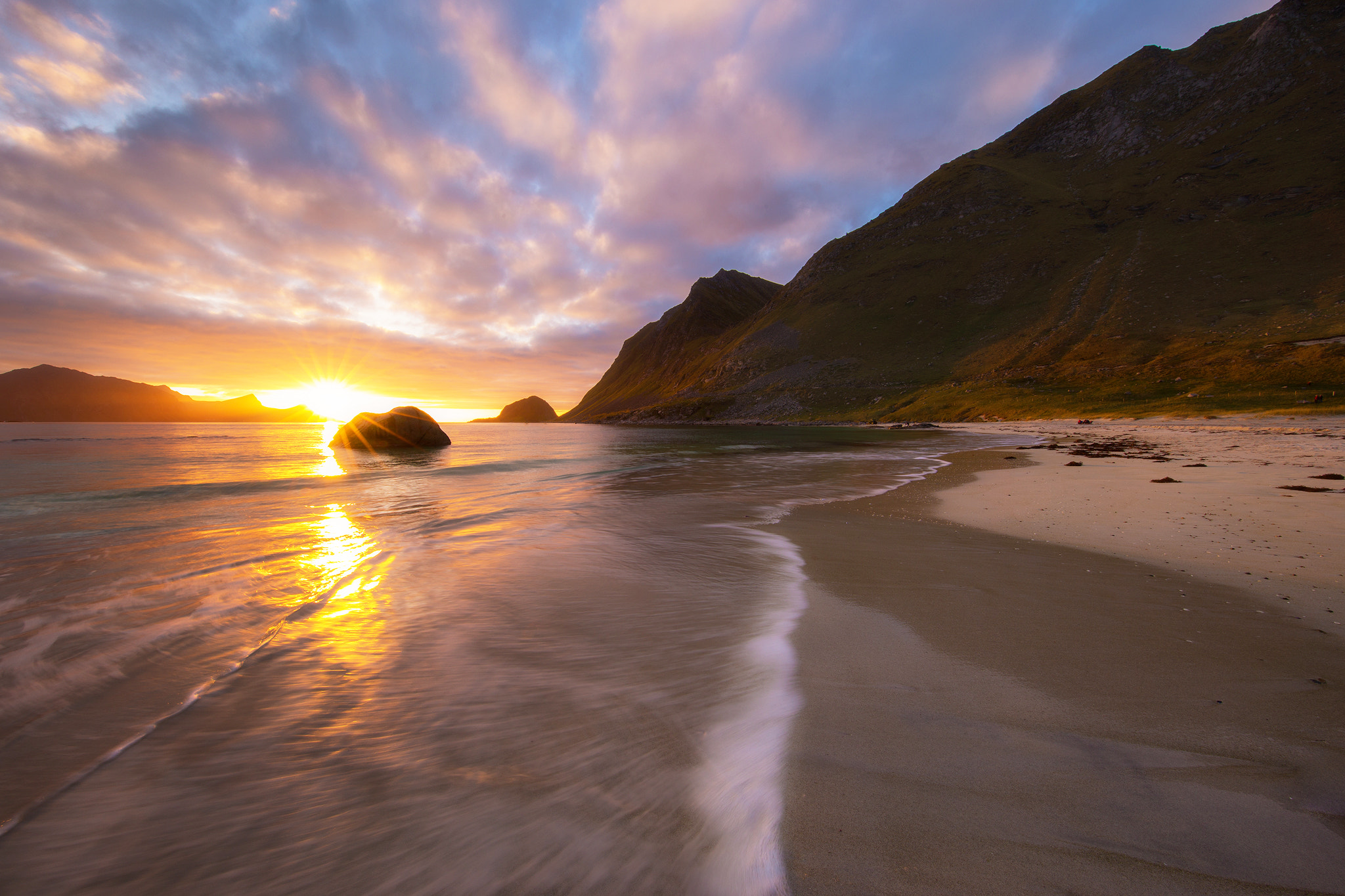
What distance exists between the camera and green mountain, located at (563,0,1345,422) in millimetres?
57562

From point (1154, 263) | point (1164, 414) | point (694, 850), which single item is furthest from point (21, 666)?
point (1154, 263)

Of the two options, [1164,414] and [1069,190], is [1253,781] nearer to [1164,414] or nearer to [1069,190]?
[1164,414]

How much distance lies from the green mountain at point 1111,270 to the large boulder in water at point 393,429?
6351cm

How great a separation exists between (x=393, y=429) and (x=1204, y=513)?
4235 cm

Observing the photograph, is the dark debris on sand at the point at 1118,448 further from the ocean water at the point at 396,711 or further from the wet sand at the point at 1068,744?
the ocean water at the point at 396,711

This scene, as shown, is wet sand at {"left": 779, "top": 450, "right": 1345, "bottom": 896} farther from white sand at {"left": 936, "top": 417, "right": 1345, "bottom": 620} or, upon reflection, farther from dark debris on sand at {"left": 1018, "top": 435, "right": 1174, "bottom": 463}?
dark debris on sand at {"left": 1018, "top": 435, "right": 1174, "bottom": 463}

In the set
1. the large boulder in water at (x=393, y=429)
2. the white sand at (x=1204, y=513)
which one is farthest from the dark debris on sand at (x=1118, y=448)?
the large boulder in water at (x=393, y=429)

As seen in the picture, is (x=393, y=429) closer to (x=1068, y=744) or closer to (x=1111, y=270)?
(x=1068, y=744)

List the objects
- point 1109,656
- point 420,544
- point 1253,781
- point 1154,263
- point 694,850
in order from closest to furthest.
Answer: point 694,850 < point 1253,781 < point 1109,656 < point 420,544 < point 1154,263

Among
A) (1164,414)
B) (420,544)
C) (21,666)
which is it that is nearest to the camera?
(21,666)

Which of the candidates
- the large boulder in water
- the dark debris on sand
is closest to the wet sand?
the dark debris on sand

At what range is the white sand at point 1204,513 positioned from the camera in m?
5.91

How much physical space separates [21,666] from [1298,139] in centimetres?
16427

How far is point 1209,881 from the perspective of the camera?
79.8 inches
